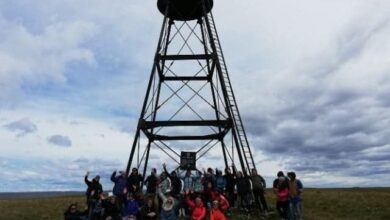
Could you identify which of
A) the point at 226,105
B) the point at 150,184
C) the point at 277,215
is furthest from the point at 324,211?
the point at 150,184

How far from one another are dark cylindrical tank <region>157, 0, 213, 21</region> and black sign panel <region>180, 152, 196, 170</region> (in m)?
6.90

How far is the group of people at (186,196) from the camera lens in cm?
1658

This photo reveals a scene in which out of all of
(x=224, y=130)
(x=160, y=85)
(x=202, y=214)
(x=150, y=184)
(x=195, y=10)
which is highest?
(x=195, y=10)

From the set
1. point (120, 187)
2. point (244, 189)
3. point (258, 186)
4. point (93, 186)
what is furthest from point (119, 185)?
point (258, 186)

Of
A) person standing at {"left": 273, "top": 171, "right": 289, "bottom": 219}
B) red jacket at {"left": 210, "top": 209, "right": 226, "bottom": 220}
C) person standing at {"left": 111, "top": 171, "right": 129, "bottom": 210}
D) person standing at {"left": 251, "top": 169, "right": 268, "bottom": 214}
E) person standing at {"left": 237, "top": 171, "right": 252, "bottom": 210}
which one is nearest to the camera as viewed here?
red jacket at {"left": 210, "top": 209, "right": 226, "bottom": 220}

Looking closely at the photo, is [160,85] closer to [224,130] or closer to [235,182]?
[224,130]

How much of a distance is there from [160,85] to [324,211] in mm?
9933

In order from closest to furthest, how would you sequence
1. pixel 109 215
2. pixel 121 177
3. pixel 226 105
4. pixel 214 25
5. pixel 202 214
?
pixel 202 214, pixel 109 215, pixel 121 177, pixel 226 105, pixel 214 25

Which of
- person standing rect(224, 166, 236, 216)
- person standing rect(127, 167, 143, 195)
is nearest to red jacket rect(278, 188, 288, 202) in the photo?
person standing rect(224, 166, 236, 216)

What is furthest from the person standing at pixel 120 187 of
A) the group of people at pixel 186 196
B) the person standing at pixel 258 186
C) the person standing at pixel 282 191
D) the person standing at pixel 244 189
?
the person standing at pixel 282 191

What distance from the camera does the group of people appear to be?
54.4ft

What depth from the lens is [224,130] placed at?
2339cm

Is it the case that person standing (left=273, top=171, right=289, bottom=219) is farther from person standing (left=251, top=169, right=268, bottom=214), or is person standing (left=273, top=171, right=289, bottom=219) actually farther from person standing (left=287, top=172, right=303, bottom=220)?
person standing (left=251, top=169, right=268, bottom=214)

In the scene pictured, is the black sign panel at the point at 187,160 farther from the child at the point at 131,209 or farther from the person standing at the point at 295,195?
the person standing at the point at 295,195
